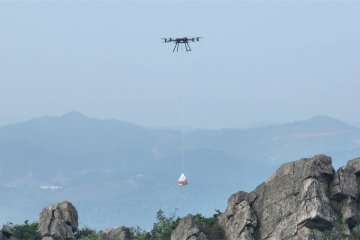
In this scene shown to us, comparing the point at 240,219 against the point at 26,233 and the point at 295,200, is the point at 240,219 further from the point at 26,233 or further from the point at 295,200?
the point at 26,233

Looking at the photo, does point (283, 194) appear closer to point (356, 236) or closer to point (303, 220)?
point (303, 220)

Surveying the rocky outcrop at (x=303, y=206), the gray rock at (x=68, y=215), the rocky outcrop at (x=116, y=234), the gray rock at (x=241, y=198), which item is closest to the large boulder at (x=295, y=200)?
the rocky outcrop at (x=303, y=206)

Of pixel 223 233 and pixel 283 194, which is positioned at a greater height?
pixel 283 194

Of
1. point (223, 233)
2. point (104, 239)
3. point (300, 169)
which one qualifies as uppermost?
point (300, 169)

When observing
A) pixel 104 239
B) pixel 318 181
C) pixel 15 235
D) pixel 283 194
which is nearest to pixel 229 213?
pixel 283 194

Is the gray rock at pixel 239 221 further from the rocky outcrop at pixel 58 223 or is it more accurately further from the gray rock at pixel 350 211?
the rocky outcrop at pixel 58 223

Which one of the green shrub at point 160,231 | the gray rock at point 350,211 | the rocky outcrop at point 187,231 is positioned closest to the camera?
the gray rock at point 350,211
